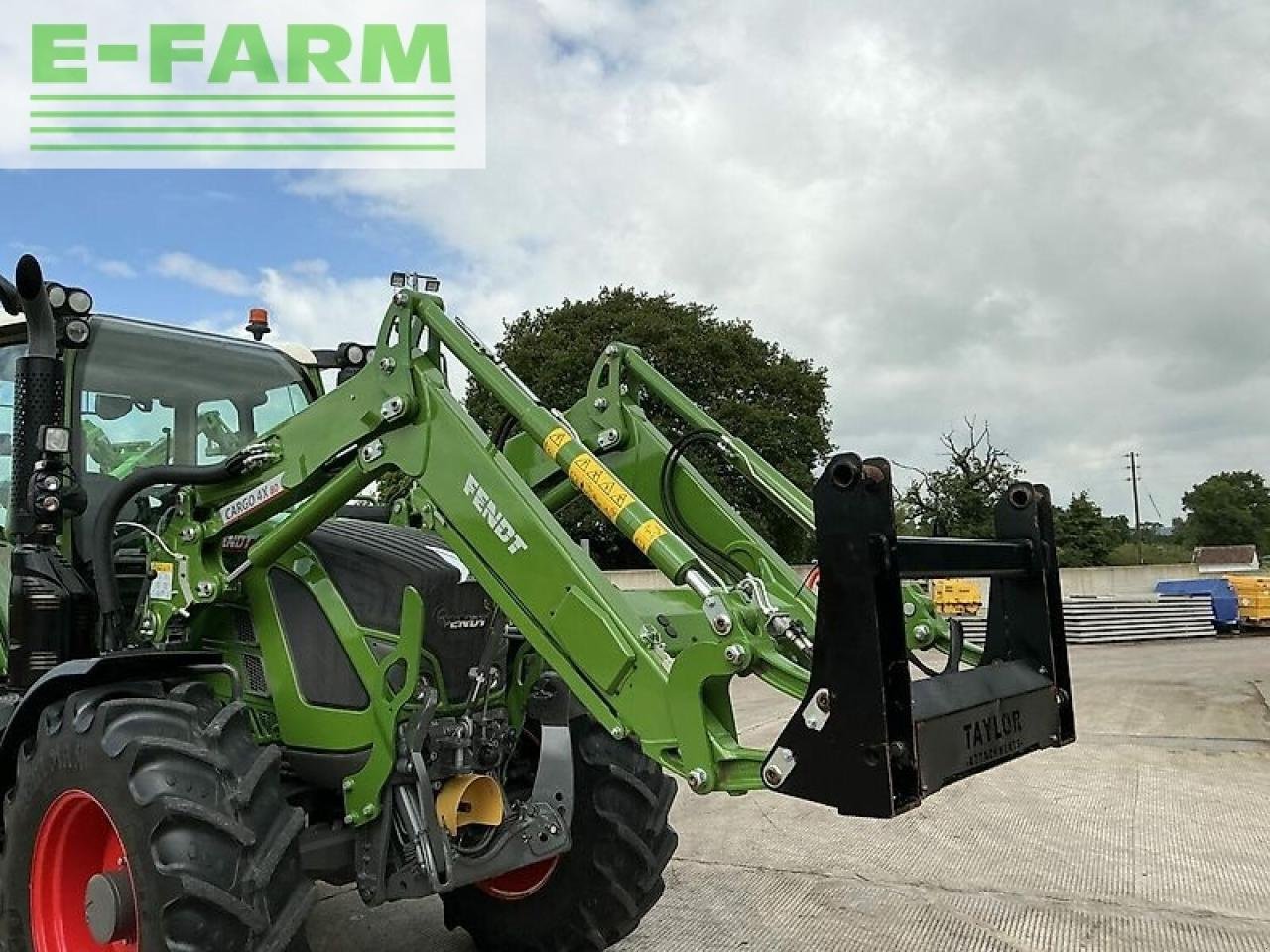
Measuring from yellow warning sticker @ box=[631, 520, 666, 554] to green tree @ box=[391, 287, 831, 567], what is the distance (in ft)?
92.8

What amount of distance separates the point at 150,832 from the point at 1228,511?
80.5m

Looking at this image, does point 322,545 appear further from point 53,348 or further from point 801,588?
point 801,588

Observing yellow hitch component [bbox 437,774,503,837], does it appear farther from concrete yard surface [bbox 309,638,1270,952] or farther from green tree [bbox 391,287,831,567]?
green tree [bbox 391,287,831,567]

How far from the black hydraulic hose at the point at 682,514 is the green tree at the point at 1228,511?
246 feet

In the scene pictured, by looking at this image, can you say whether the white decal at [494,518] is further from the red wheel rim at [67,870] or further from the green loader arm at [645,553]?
the red wheel rim at [67,870]

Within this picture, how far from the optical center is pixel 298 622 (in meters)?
3.92

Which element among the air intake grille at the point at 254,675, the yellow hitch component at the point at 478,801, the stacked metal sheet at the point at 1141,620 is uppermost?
the air intake grille at the point at 254,675

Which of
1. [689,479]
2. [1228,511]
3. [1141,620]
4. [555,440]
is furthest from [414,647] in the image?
[1228,511]

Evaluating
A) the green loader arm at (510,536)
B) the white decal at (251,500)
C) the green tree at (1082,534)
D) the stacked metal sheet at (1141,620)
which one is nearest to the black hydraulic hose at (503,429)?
the green loader arm at (510,536)

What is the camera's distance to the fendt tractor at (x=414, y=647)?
115 inches

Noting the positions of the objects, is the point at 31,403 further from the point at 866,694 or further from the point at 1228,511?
the point at 1228,511

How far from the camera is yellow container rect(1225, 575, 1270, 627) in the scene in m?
22.1

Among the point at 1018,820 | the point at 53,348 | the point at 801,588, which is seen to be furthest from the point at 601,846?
the point at 1018,820

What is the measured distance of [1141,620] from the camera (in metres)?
20.9
